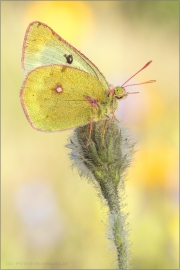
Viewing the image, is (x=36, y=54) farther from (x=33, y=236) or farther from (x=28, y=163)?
(x=28, y=163)

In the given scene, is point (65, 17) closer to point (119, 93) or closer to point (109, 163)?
point (119, 93)

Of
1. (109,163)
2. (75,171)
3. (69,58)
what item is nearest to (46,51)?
(69,58)

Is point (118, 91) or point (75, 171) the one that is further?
point (75, 171)

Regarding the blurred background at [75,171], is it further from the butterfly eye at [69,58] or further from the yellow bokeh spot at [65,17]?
the butterfly eye at [69,58]

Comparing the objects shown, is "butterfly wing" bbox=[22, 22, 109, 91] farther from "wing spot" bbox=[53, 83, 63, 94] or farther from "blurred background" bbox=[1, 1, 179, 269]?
"blurred background" bbox=[1, 1, 179, 269]

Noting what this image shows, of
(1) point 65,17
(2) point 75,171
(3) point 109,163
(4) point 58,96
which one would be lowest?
(2) point 75,171

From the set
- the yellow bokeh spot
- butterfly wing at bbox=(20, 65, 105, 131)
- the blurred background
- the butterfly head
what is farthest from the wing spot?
the yellow bokeh spot

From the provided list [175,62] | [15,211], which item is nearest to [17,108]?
[15,211]
